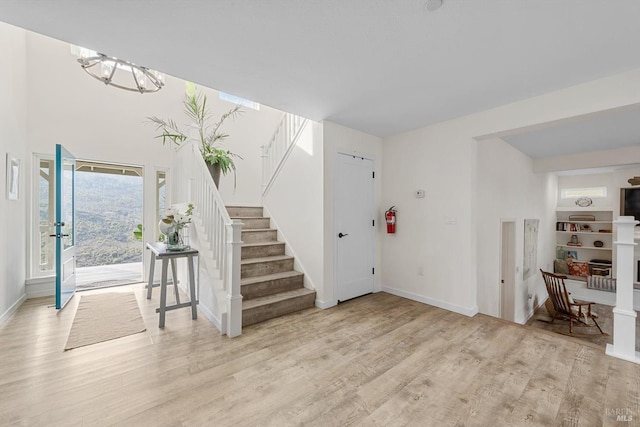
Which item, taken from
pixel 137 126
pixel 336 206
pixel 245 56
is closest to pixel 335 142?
pixel 336 206

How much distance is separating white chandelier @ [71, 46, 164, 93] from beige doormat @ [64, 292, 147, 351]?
271 cm

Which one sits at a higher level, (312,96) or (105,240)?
(312,96)

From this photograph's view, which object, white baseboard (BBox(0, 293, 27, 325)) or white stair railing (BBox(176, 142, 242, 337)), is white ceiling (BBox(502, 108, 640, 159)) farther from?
white baseboard (BBox(0, 293, 27, 325))

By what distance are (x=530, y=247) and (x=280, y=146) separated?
5.65 m

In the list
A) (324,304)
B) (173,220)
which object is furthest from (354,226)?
(173,220)

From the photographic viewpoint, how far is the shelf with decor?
668cm

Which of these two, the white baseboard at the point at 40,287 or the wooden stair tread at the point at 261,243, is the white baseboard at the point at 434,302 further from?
the white baseboard at the point at 40,287

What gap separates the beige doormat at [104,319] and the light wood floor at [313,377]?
13 centimetres

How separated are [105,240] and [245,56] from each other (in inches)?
182

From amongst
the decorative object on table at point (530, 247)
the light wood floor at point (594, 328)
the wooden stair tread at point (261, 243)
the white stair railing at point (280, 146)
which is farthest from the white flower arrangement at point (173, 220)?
the light wood floor at point (594, 328)

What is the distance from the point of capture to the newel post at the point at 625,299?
2395mm

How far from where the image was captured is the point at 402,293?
418 centimetres

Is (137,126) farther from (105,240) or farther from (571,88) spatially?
(571,88)

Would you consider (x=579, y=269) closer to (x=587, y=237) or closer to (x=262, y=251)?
(x=587, y=237)
